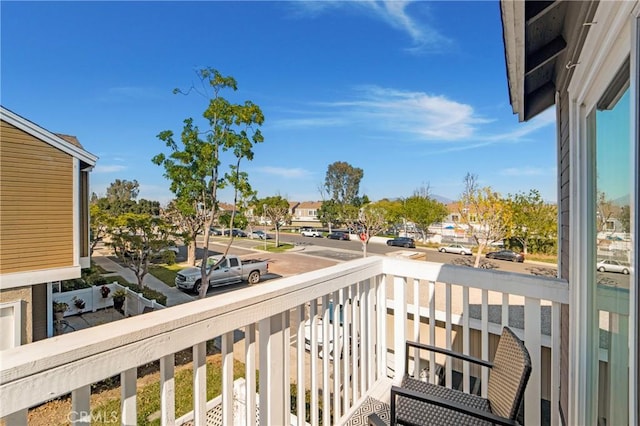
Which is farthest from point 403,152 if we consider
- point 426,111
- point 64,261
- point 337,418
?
point 337,418

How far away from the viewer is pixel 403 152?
1107 inches

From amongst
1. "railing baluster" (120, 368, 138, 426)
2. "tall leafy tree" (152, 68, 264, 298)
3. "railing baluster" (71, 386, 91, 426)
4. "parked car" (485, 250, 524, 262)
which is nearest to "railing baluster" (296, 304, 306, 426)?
"railing baluster" (120, 368, 138, 426)

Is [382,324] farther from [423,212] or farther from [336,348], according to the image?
[423,212]

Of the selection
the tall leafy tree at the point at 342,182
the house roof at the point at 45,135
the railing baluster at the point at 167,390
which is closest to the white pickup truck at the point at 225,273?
the house roof at the point at 45,135

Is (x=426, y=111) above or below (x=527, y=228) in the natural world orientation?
above

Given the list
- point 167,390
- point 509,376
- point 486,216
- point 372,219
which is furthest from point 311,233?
point 167,390

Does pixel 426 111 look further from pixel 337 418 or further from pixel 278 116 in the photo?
pixel 337 418

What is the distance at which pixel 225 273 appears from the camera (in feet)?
38.0

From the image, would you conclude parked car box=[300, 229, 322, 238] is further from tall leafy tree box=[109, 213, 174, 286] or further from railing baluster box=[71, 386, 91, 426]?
railing baluster box=[71, 386, 91, 426]

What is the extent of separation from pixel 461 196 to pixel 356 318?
15696 mm

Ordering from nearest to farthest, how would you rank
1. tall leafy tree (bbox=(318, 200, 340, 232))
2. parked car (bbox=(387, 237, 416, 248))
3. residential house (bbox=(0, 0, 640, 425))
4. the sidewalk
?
residential house (bbox=(0, 0, 640, 425)) → the sidewalk → parked car (bbox=(387, 237, 416, 248)) → tall leafy tree (bbox=(318, 200, 340, 232))

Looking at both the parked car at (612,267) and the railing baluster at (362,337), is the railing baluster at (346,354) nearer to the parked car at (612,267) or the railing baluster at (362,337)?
the railing baluster at (362,337)

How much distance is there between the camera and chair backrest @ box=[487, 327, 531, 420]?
3.88 feet

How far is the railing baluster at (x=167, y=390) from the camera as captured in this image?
0.86 meters
